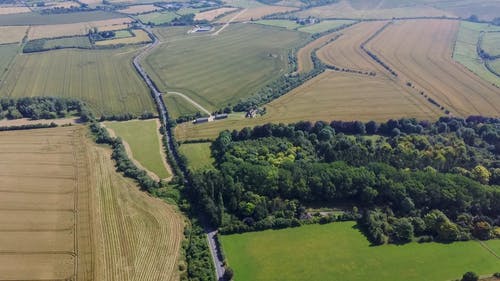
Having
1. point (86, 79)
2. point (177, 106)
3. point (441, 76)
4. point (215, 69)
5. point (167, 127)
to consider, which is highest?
point (441, 76)

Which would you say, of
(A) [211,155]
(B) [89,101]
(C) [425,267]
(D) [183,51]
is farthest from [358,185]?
(D) [183,51]

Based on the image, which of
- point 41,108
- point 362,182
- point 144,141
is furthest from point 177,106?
point 362,182

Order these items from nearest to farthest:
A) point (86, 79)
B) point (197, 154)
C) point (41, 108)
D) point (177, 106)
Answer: point (197, 154), point (41, 108), point (177, 106), point (86, 79)

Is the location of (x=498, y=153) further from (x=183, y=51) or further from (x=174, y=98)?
(x=183, y=51)

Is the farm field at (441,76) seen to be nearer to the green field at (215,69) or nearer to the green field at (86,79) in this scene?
the green field at (215,69)

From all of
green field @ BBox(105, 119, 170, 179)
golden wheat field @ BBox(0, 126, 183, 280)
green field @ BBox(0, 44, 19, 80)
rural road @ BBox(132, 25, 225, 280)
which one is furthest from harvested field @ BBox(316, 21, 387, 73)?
green field @ BBox(0, 44, 19, 80)

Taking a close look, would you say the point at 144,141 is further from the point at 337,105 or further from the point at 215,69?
the point at 215,69

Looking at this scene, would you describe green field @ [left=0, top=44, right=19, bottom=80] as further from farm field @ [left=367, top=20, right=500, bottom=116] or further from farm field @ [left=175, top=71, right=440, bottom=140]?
farm field @ [left=367, top=20, right=500, bottom=116]
